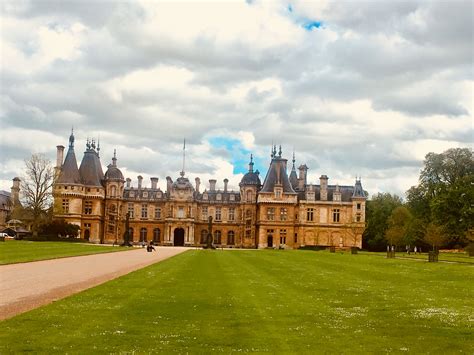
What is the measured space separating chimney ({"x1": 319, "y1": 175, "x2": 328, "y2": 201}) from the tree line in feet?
32.3

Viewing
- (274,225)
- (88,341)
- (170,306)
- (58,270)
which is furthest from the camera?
(274,225)

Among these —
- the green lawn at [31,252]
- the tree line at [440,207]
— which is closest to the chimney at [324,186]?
the tree line at [440,207]

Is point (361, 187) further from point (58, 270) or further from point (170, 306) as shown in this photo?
point (170, 306)

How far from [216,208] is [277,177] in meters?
11.2

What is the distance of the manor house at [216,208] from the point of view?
8869cm

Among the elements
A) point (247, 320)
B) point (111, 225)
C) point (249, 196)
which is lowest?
point (247, 320)

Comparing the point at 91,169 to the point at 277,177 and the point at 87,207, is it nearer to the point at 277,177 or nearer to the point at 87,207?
the point at 87,207

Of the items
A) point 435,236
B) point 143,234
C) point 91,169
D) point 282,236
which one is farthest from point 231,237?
point 435,236

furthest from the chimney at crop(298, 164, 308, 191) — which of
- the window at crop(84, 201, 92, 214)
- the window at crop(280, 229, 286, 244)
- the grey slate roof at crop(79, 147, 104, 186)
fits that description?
the window at crop(84, 201, 92, 214)

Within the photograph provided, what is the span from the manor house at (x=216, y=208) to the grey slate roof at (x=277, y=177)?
0.15 meters

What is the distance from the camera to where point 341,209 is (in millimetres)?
90375

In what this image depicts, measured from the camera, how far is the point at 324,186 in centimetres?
9094

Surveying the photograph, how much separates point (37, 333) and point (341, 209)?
81887mm

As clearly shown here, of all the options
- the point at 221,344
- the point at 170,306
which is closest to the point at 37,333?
the point at 221,344
